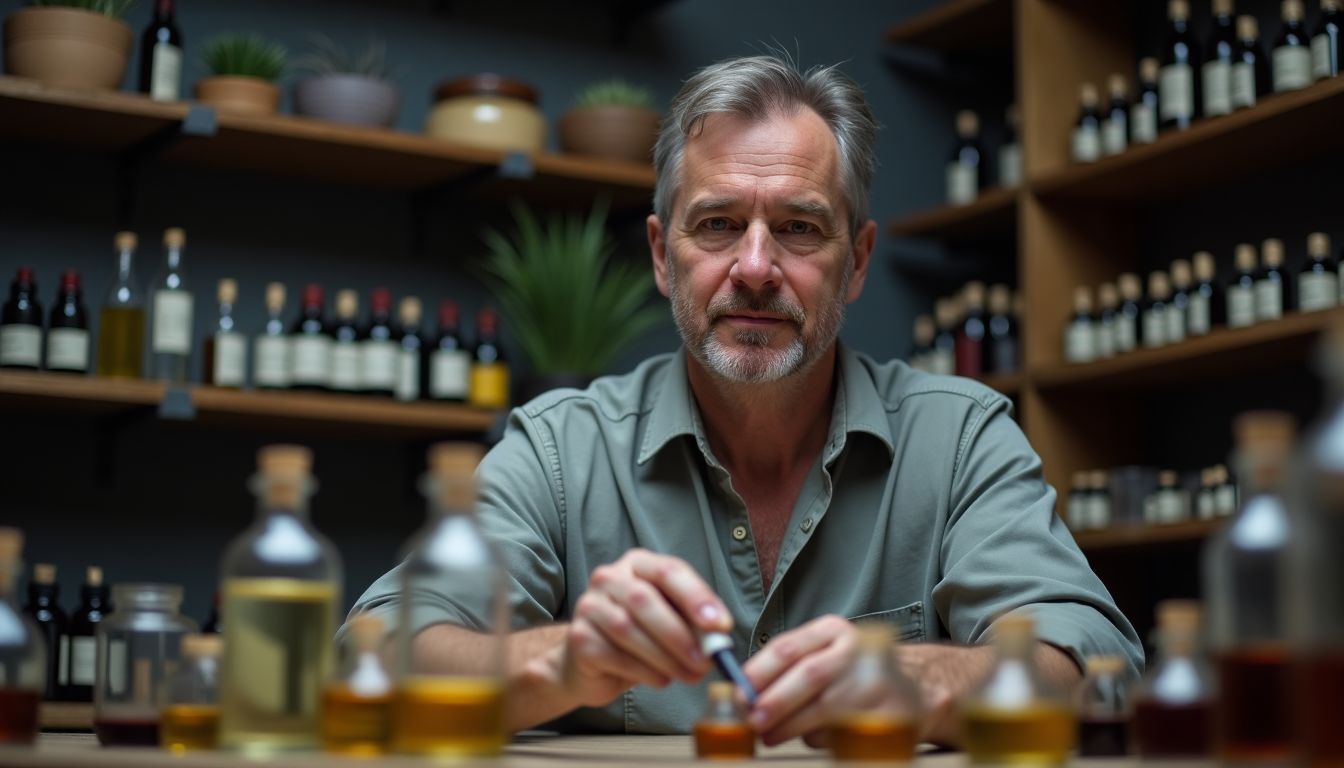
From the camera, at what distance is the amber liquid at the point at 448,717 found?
30.6 inches

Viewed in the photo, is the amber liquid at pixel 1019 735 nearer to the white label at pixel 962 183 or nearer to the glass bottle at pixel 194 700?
the glass bottle at pixel 194 700

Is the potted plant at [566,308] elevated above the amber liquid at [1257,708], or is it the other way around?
the potted plant at [566,308]

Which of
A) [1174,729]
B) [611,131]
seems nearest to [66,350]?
[611,131]

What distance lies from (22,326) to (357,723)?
248 cm

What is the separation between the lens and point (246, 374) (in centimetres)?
347

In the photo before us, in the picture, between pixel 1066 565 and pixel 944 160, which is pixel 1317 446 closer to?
pixel 1066 565

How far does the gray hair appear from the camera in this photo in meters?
1.87

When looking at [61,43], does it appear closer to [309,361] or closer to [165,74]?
[165,74]

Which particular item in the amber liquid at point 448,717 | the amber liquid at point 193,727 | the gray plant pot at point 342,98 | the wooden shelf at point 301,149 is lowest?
the amber liquid at point 193,727

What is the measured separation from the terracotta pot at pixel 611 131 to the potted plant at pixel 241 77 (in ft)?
2.20

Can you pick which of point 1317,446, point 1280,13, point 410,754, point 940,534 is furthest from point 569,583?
point 1280,13

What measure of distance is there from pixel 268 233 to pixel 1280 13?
2.26 meters

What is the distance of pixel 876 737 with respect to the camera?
2.63 ft

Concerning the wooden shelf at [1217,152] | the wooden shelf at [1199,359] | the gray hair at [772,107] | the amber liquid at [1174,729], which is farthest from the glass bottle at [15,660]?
the wooden shelf at [1217,152]
